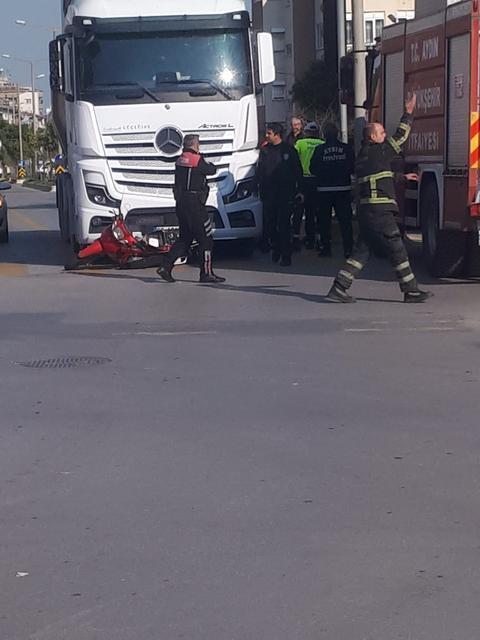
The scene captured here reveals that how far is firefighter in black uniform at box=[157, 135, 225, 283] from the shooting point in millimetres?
15438

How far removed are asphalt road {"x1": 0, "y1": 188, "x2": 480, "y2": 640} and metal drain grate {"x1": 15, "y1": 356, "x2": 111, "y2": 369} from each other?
0.11 meters

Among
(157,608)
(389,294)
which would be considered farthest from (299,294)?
(157,608)

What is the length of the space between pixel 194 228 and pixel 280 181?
1882mm

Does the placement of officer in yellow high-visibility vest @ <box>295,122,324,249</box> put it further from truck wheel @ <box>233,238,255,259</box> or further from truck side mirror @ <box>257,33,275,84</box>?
truck side mirror @ <box>257,33,275,84</box>

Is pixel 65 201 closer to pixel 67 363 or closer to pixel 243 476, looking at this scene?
pixel 67 363

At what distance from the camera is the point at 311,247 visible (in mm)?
19422

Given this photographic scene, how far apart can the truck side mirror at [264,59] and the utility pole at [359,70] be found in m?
1.87

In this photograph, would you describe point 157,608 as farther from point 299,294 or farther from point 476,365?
point 299,294

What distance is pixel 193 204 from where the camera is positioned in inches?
610

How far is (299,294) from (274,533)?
865cm

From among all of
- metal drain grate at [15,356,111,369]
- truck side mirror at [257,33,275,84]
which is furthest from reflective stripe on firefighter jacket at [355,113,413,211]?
truck side mirror at [257,33,275,84]

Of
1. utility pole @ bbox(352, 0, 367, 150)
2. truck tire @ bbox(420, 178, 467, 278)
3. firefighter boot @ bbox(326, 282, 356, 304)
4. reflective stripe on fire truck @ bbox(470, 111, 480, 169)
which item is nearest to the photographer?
firefighter boot @ bbox(326, 282, 356, 304)

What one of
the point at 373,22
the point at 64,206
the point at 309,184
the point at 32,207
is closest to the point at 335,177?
the point at 309,184

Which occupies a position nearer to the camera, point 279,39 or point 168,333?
point 168,333
